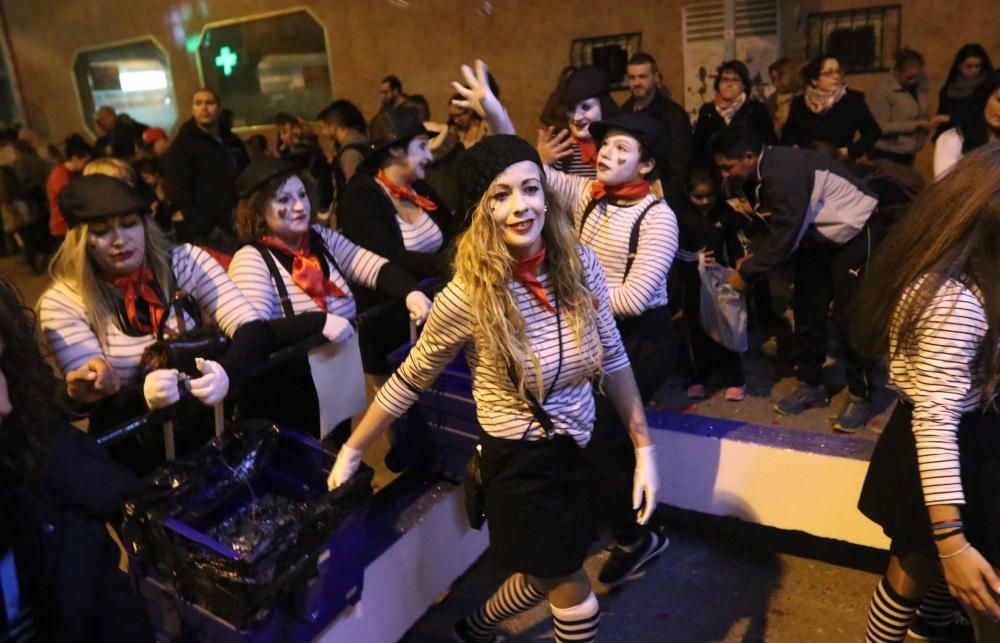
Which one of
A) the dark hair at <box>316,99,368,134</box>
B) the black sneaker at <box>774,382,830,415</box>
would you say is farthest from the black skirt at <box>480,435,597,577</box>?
the dark hair at <box>316,99,368,134</box>

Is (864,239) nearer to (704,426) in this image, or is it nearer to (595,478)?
(704,426)

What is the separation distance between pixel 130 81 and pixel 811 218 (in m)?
13.8

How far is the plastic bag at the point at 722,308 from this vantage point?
14.8 ft

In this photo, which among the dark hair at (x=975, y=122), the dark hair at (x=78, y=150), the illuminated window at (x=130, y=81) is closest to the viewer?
the dark hair at (x=975, y=122)

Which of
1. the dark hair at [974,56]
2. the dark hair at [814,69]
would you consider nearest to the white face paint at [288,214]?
the dark hair at [814,69]

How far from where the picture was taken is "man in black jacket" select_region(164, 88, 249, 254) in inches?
213

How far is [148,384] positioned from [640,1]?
8040 mm

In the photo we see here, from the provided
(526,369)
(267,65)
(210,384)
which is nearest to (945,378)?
(526,369)

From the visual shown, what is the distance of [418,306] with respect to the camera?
10.0 feet

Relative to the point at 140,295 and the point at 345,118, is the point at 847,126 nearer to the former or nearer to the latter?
the point at 345,118

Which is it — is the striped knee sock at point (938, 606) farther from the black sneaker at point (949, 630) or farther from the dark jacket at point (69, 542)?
the dark jacket at point (69, 542)

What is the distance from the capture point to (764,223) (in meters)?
4.32

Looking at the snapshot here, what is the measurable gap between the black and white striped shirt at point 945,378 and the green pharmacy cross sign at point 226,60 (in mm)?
12884

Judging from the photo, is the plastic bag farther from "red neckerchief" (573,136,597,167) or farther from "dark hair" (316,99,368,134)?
"dark hair" (316,99,368,134)
